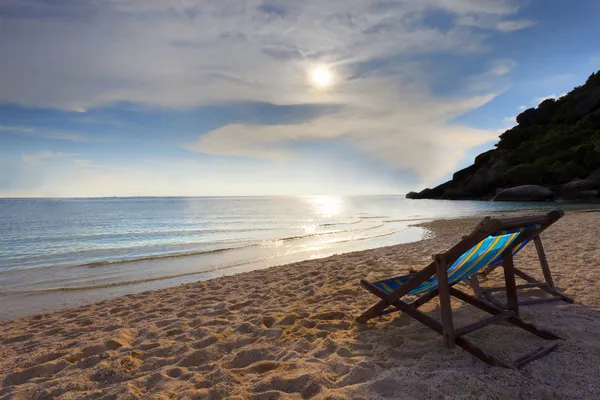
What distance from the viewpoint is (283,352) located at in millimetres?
3570

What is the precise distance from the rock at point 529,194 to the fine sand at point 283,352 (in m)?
47.9

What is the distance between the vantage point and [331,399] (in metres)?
2.60

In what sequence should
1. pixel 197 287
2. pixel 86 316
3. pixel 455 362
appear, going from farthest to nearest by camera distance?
pixel 197 287, pixel 86 316, pixel 455 362

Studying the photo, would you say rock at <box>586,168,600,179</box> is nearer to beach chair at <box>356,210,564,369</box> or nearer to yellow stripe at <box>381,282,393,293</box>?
beach chair at <box>356,210,564,369</box>

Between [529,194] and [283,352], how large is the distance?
53.5 meters

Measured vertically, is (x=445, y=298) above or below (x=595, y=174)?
below

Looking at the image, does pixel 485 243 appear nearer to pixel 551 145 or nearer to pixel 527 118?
pixel 551 145

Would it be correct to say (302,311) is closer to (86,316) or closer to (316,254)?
(86,316)

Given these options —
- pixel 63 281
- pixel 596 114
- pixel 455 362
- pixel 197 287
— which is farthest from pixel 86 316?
pixel 596 114

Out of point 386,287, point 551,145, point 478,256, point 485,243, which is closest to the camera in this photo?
point 485,243

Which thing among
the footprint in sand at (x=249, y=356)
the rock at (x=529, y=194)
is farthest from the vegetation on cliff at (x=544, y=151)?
the footprint in sand at (x=249, y=356)

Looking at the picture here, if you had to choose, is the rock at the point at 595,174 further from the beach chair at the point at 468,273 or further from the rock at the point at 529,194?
the beach chair at the point at 468,273

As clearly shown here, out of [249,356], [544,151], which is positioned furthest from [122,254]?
[544,151]

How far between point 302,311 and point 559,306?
3.29 m
